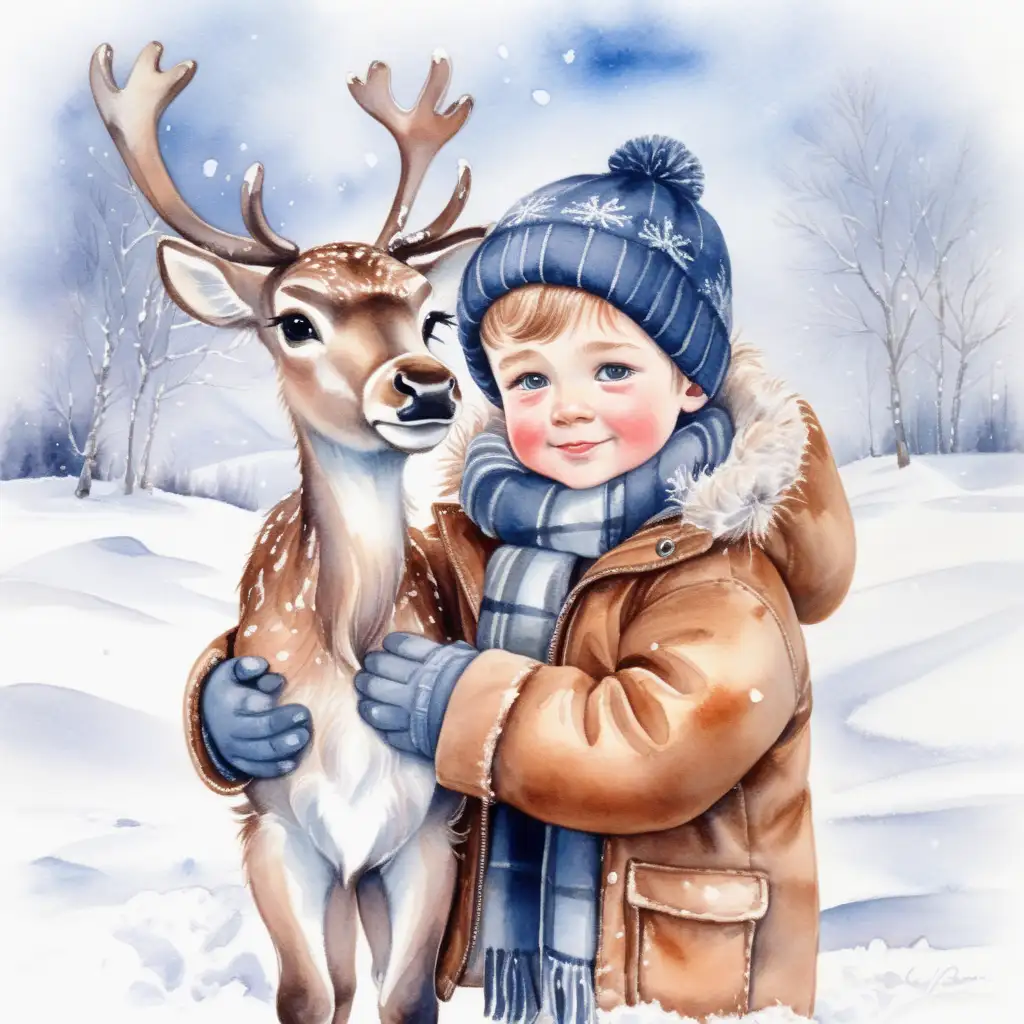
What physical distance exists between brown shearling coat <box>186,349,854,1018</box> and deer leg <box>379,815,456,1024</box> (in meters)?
0.04

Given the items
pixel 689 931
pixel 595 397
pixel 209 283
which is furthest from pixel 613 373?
pixel 689 931

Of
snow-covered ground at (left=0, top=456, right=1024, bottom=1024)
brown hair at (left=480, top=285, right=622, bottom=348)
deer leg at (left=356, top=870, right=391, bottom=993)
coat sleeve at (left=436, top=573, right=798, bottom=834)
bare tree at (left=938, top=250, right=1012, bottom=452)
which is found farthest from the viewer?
bare tree at (left=938, top=250, right=1012, bottom=452)

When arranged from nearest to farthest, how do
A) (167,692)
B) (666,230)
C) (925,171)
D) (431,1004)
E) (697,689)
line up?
(697,689)
(666,230)
(431,1004)
(167,692)
(925,171)

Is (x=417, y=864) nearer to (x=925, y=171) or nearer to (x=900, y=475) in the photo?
→ (x=900, y=475)

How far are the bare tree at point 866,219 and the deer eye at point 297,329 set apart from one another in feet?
2.73

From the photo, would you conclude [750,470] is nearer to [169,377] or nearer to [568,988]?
[568,988]

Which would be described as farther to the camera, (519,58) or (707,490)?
(519,58)

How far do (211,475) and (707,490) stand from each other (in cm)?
81

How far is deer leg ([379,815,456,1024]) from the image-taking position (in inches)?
57.9

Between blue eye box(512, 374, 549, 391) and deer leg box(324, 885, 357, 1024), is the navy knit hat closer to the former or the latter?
blue eye box(512, 374, 549, 391)

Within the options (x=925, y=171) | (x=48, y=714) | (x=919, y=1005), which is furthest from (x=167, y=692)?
(x=925, y=171)

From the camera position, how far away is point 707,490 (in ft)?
4.45

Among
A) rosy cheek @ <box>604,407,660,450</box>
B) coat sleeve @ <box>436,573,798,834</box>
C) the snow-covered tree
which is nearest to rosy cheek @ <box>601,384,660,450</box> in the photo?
rosy cheek @ <box>604,407,660,450</box>

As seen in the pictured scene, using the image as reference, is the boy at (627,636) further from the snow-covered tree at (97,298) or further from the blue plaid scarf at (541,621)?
the snow-covered tree at (97,298)
